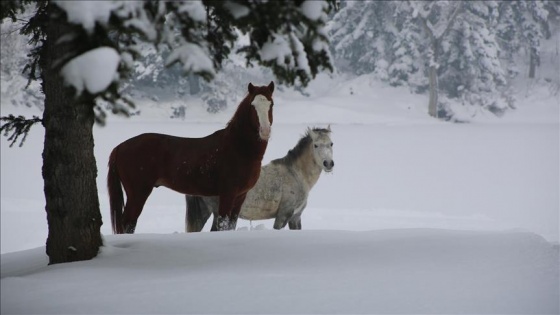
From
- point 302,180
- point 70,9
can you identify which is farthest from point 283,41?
point 302,180

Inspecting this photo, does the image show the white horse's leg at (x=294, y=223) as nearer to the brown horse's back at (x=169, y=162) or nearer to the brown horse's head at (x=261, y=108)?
the brown horse's back at (x=169, y=162)

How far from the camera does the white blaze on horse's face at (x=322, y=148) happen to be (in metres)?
7.42

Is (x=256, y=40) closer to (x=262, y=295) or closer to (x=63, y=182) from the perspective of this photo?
(x=262, y=295)

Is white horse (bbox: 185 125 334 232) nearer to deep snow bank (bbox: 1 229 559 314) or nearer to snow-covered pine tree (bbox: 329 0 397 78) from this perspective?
deep snow bank (bbox: 1 229 559 314)

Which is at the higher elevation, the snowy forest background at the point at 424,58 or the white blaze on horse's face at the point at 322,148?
the snowy forest background at the point at 424,58

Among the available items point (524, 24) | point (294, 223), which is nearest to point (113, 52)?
point (294, 223)

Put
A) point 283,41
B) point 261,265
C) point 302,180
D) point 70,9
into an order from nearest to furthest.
→ point 70,9 < point 283,41 < point 261,265 < point 302,180

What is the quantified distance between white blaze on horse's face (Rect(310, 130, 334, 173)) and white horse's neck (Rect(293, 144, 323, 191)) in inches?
5.3

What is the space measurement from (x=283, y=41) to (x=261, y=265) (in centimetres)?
160

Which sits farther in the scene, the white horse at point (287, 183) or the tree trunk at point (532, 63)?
the tree trunk at point (532, 63)

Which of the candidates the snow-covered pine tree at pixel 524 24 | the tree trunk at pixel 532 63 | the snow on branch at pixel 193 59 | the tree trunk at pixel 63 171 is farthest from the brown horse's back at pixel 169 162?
the tree trunk at pixel 532 63

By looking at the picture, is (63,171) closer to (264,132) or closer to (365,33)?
(264,132)

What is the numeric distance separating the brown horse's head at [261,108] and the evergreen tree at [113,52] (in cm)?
177

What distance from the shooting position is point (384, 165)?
18391mm
